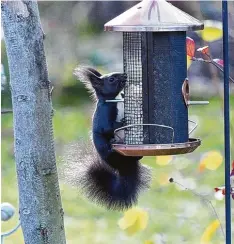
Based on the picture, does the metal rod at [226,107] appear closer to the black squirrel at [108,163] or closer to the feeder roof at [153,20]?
the feeder roof at [153,20]

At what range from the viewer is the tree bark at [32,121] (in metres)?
1.88

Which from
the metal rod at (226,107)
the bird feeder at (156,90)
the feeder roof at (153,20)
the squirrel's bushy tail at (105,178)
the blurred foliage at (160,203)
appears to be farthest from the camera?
the blurred foliage at (160,203)

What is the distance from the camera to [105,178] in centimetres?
224

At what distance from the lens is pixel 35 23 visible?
1.88 meters

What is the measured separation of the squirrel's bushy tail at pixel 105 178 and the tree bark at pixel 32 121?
0.27 meters

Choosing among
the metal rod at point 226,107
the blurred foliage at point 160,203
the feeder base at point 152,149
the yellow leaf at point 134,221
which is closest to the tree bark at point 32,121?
the feeder base at point 152,149

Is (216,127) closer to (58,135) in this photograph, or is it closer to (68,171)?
(58,135)

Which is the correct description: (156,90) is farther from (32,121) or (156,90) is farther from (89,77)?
(32,121)

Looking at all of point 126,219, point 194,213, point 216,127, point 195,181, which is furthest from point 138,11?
point 216,127

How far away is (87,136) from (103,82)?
2.39 m

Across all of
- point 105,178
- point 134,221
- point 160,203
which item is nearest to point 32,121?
point 105,178

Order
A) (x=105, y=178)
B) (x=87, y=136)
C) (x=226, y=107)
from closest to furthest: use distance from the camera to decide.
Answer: (x=226, y=107) < (x=105, y=178) < (x=87, y=136)

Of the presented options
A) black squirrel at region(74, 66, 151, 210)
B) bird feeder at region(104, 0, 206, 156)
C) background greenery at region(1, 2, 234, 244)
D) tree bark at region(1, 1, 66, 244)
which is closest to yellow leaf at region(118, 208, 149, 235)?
black squirrel at region(74, 66, 151, 210)

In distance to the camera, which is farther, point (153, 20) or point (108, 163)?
point (108, 163)
